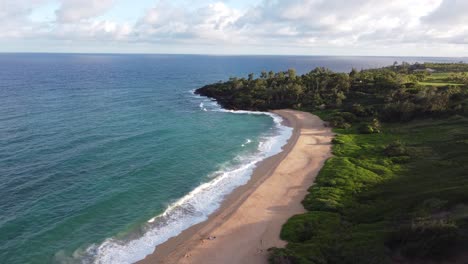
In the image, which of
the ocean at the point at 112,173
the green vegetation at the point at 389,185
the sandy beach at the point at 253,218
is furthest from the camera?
the ocean at the point at 112,173

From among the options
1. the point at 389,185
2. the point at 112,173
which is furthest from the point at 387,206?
the point at 112,173

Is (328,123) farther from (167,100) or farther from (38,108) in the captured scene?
(38,108)

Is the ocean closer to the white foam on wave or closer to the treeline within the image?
the white foam on wave

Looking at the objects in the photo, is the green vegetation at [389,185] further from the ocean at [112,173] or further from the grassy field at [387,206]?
the ocean at [112,173]

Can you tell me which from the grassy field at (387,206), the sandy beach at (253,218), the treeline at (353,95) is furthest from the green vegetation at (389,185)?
the sandy beach at (253,218)

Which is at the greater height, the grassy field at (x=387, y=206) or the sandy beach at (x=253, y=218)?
the grassy field at (x=387, y=206)

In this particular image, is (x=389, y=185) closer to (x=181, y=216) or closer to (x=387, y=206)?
(x=387, y=206)

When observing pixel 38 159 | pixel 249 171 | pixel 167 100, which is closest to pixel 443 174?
pixel 249 171
